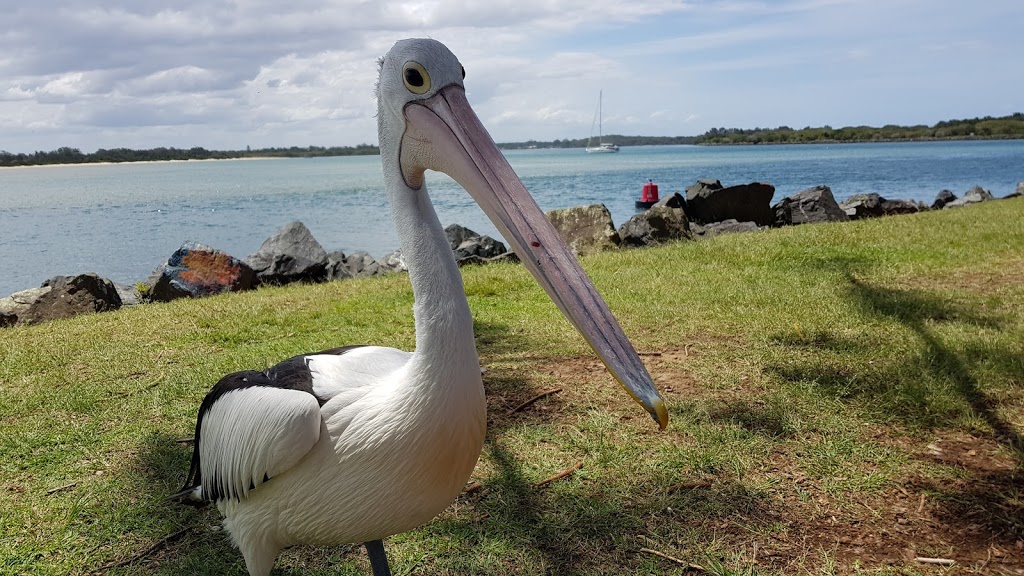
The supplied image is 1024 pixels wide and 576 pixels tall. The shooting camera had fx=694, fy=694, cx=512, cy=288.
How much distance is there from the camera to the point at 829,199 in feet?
43.1

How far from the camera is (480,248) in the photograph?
412 inches

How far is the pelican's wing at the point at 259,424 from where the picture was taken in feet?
6.16

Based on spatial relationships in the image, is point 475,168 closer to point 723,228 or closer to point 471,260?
point 471,260

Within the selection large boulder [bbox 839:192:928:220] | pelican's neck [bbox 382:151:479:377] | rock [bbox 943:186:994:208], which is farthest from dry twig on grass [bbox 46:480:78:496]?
rock [bbox 943:186:994:208]

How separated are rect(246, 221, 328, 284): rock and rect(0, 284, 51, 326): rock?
2445mm

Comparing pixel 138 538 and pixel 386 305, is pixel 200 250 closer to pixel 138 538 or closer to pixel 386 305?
pixel 386 305

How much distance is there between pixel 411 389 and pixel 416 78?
82 cm

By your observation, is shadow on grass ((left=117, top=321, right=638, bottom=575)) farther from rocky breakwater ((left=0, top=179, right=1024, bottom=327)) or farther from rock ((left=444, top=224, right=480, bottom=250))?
rock ((left=444, top=224, right=480, bottom=250))

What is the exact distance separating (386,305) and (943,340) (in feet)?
14.5

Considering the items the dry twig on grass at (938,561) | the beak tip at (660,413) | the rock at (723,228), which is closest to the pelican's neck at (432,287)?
the beak tip at (660,413)

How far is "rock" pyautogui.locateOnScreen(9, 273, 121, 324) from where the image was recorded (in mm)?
7078

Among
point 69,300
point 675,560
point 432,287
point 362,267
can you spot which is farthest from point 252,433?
point 362,267

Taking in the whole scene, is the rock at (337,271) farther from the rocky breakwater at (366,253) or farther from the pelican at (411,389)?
the pelican at (411,389)

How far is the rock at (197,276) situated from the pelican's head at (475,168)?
7151mm
